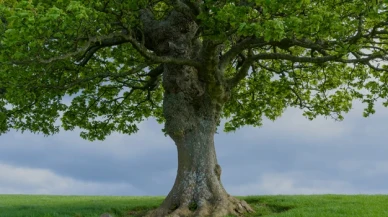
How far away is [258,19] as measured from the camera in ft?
51.0

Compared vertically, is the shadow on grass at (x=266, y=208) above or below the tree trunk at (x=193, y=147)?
below

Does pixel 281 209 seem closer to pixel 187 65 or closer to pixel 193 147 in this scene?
pixel 193 147

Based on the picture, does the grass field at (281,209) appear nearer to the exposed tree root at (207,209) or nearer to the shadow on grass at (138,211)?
the shadow on grass at (138,211)

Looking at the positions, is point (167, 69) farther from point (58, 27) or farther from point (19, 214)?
point (19, 214)

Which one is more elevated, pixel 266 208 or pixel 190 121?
pixel 190 121

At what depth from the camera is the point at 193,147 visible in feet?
69.8

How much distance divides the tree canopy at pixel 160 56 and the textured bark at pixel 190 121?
47 centimetres

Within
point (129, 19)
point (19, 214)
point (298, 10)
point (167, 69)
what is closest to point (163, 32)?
point (167, 69)

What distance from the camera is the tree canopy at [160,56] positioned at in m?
14.9

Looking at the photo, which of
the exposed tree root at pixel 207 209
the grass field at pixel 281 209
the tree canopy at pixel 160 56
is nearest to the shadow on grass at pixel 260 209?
the grass field at pixel 281 209

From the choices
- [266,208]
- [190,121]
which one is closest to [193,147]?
[190,121]

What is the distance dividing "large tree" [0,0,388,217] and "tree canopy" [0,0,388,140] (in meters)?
0.06

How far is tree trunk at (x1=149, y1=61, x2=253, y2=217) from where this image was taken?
2064 cm

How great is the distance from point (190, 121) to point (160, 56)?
336cm
